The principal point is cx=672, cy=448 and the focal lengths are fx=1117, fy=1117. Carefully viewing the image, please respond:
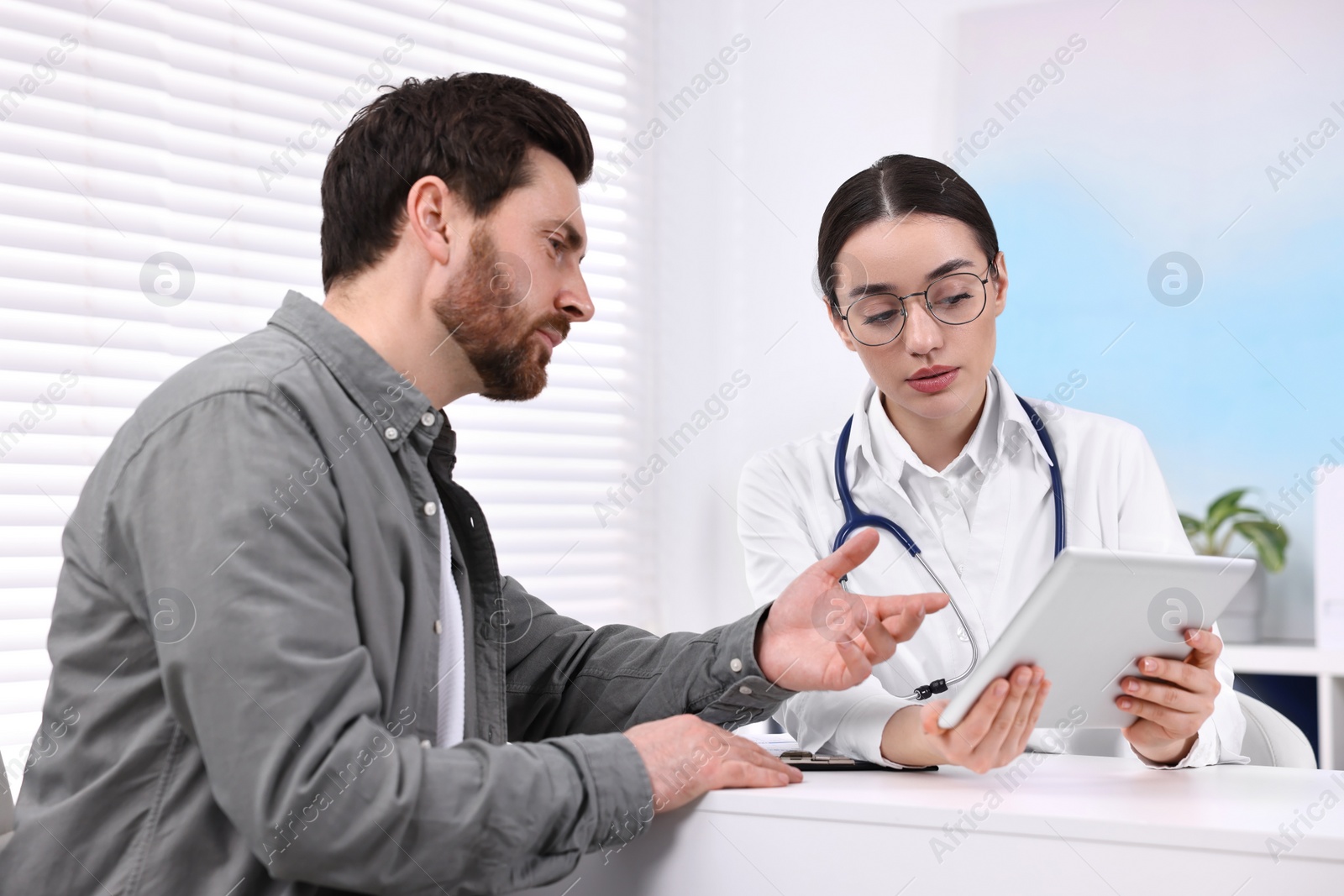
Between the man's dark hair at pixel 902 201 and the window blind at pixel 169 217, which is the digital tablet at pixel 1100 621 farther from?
the window blind at pixel 169 217

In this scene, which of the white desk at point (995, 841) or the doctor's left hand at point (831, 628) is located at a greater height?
the doctor's left hand at point (831, 628)

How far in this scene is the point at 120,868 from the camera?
0.92m

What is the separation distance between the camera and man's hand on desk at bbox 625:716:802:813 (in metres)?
1.04

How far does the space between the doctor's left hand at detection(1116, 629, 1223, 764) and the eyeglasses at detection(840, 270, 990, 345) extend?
63 cm

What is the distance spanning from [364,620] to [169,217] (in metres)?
1.14

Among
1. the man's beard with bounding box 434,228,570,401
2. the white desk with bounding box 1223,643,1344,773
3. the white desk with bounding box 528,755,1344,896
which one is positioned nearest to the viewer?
the white desk with bounding box 528,755,1344,896

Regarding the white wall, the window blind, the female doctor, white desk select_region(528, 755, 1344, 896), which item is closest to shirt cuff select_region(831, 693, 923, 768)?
white desk select_region(528, 755, 1344, 896)

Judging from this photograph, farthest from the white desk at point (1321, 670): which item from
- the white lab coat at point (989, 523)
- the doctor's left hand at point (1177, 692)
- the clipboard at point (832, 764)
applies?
the clipboard at point (832, 764)

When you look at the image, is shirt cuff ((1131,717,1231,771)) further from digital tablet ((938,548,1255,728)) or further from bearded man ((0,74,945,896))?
bearded man ((0,74,945,896))

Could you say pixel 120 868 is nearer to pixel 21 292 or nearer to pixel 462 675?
pixel 462 675

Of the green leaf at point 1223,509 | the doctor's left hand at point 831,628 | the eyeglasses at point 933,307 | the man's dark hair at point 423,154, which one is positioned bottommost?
the doctor's left hand at point 831,628

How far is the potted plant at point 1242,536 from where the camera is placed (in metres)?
2.51

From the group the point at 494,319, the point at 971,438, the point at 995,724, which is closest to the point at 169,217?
the point at 494,319

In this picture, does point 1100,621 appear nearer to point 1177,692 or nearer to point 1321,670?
point 1177,692
